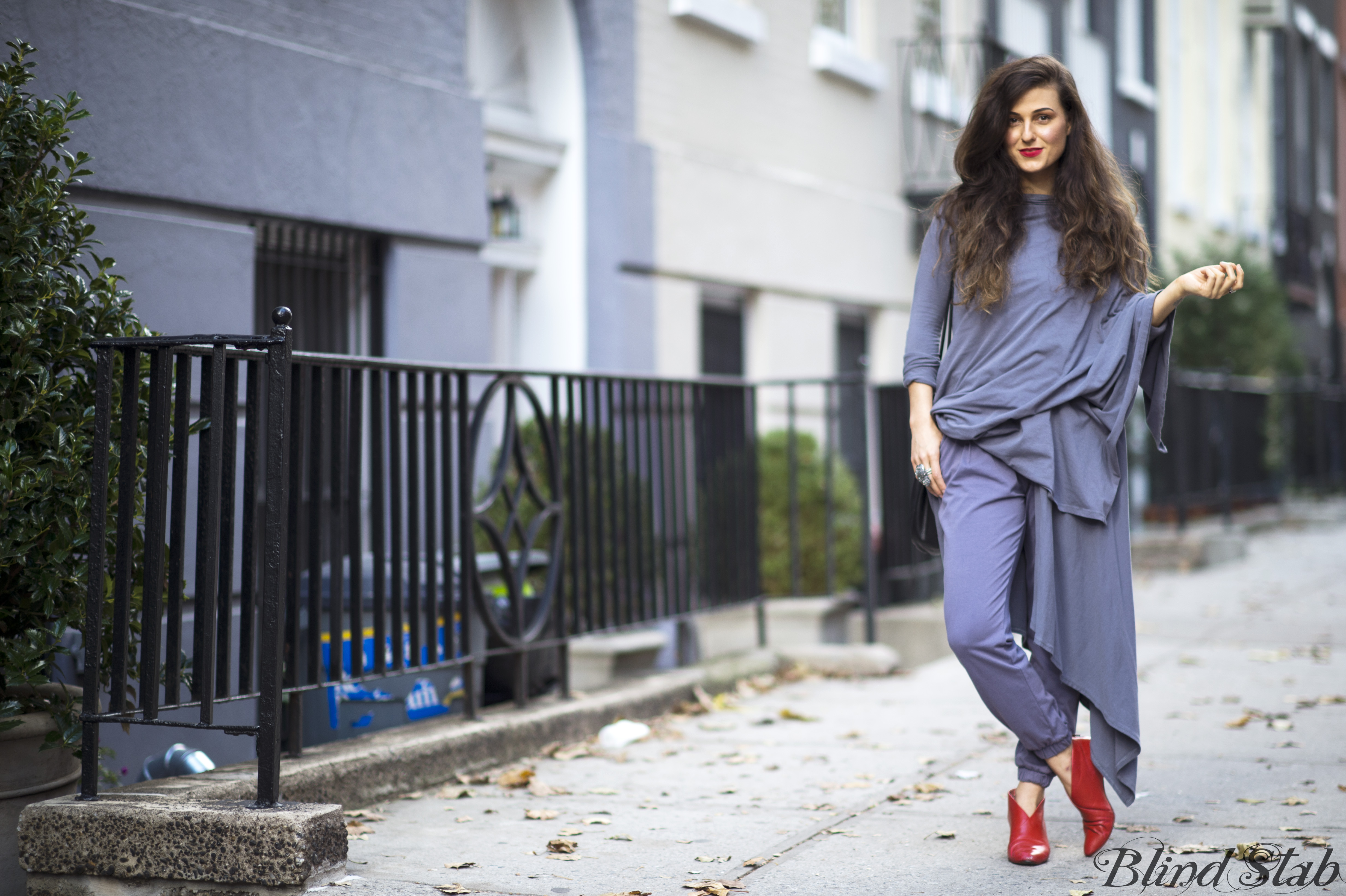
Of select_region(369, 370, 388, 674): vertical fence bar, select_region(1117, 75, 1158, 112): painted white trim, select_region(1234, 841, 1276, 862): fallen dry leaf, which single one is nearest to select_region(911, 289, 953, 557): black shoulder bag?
select_region(1234, 841, 1276, 862): fallen dry leaf

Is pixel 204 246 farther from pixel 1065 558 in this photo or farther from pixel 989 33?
pixel 989 33

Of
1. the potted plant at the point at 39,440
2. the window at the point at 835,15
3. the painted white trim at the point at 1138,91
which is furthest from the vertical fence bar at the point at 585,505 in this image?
the painted white trim at the point at 1138,91

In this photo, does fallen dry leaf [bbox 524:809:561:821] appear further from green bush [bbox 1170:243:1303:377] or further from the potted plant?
green bush [bbox 1170:243:1303:377]

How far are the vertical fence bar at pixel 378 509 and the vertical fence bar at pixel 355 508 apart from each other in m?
0.05

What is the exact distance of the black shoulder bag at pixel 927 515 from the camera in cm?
390

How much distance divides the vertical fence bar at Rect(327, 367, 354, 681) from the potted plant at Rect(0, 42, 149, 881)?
715 millimetres

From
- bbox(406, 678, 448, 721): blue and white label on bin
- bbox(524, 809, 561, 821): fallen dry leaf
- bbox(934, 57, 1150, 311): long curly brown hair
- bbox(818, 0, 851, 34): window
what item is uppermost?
bbox(818, 0, 851, 34): window

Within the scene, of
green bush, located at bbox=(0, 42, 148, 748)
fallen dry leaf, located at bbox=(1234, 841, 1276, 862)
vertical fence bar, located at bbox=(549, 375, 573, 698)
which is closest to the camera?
green bush, located at bbox=(0, 42, 148, 748)

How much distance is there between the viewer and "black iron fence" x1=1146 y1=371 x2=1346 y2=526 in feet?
38.7

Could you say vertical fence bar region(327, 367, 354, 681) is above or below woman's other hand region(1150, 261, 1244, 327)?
below

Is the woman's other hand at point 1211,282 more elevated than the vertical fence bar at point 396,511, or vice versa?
the woman's other hand at point 1211,282

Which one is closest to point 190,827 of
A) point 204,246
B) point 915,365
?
point 915,365

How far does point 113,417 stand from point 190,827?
102 centimetres

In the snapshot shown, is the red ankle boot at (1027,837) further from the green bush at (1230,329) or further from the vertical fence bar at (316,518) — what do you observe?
the green bush at (1230,329)
